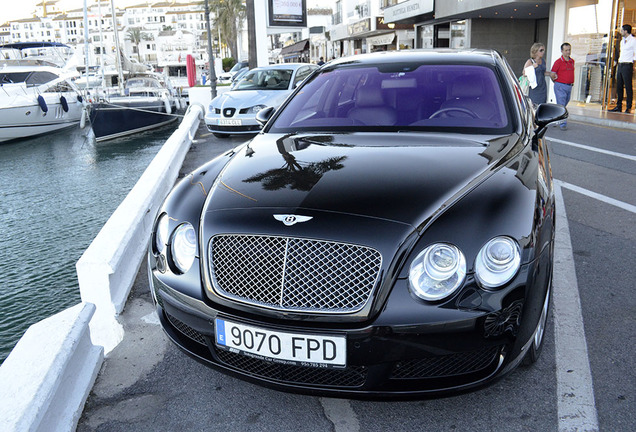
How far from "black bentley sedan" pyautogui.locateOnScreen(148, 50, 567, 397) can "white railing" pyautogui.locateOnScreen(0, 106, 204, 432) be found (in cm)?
46

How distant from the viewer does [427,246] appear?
2.15 metres

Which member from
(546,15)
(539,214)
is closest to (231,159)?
(539,214)

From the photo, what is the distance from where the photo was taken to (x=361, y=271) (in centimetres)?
213

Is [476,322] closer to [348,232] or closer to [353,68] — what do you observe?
[348,232]

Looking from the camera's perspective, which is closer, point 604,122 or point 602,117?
point 604,122

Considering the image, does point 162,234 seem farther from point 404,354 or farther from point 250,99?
point 250,99

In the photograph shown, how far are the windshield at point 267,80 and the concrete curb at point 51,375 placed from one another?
1035 cm

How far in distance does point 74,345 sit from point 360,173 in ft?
4.78

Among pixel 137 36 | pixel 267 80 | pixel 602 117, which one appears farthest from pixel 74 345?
pixel 137 36

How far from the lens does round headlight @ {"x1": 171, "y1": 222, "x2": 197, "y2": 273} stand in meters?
2.42

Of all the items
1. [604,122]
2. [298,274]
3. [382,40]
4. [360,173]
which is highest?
[382,40]

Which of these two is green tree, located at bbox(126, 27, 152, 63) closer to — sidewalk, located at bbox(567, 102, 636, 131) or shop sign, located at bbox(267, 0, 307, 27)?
shop sign, located at bbox(267, 0, 307, 27)

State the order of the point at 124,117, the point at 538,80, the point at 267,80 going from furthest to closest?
1. the point at 124,117
2. the point at 267,80
3. the point at 538,80

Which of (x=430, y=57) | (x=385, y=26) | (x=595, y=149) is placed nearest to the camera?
(x=430, y=57)
